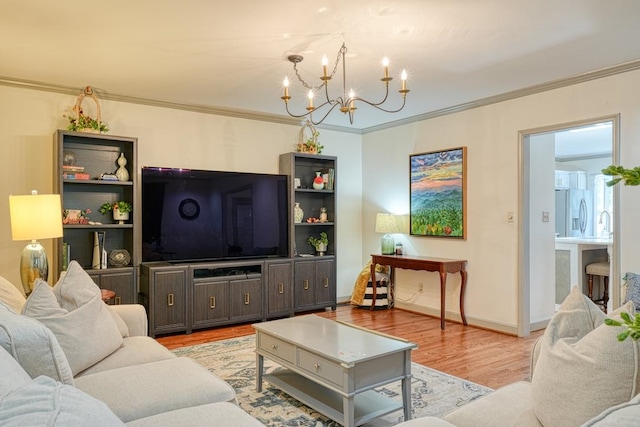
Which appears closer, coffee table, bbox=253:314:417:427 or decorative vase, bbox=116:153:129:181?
coffee table, bbox=253:314:417:427

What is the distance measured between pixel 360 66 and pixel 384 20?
90cm

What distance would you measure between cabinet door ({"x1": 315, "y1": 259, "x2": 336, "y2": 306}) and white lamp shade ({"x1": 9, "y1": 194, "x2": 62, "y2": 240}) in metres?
3.17

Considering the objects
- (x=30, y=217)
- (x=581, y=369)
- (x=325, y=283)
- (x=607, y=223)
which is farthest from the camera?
(x=607, y=223)

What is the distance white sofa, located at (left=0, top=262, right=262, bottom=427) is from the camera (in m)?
0.92

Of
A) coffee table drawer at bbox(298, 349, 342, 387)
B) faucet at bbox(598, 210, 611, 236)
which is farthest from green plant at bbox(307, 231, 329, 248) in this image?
faucet at bbox(598, 210, 611, 236)

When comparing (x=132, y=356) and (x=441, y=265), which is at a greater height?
(x=441, y=265)

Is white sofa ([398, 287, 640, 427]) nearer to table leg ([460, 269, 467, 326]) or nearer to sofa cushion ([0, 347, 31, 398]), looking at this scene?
sofa cushion ([0, 347, 31, 398])

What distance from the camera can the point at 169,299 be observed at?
15.0 feet

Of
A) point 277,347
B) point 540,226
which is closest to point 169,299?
point 277,347

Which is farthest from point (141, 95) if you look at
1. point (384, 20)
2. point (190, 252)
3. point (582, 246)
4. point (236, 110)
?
point (582, 246)

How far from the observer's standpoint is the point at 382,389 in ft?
10.3

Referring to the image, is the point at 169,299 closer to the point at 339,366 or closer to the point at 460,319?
the point at 339,366

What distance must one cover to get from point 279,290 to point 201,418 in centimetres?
367

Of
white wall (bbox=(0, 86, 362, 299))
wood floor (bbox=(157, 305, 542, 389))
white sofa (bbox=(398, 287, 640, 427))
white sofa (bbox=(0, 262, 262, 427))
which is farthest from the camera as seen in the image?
white wall (bbox=(0, 86, 362, 299))
